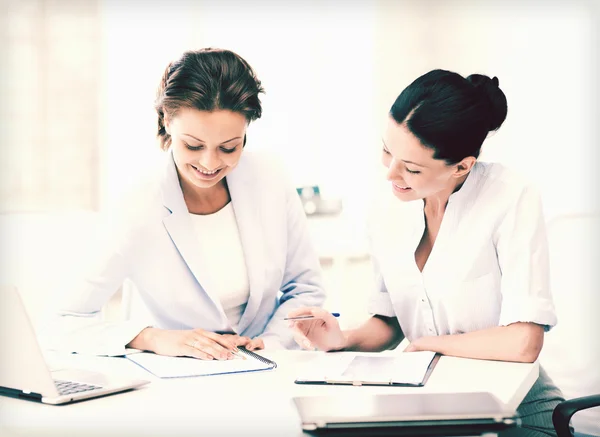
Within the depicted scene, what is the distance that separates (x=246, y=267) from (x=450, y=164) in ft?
2.12

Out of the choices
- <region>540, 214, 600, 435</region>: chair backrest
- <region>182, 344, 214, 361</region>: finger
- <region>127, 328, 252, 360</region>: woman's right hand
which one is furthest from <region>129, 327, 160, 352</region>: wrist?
<region>540, 214, 600, 435</region>: chair backrest

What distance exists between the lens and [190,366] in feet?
5.10

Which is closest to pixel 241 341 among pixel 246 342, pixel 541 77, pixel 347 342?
pixel 246 342

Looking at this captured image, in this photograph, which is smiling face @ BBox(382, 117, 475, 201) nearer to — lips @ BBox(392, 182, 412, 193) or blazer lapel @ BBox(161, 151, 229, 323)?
lips @ BBox(392, 182, 412, 193)

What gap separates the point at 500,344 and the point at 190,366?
691 mm

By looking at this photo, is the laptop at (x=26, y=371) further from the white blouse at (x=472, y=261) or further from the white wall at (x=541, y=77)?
the white wall at (x=541, y=77)

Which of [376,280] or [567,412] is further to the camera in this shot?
[376,280]

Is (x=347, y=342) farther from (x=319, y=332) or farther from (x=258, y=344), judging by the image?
(x=258, y=344)

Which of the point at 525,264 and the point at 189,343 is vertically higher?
the point at 525,264

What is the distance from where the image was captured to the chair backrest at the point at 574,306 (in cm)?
203

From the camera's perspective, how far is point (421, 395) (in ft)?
4.05

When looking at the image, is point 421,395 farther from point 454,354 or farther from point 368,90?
point 368,90

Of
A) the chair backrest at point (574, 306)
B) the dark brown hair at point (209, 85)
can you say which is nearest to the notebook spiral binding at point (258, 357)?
the dark brown hair at point (209, 85)

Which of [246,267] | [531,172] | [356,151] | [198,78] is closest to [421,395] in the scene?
[246,267]
